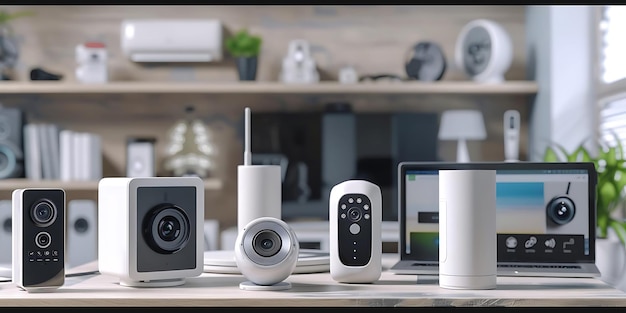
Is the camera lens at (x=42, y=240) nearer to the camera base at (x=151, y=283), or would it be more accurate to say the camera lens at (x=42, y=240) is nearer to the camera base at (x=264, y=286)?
the camera base at (x=151, y=283)

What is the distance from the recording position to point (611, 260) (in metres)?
2.88

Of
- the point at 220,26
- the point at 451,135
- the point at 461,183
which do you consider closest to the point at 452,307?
the point at 461,183

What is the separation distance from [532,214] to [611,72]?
2294 mm

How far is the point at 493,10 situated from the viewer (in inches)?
184

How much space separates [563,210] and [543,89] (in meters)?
2.70

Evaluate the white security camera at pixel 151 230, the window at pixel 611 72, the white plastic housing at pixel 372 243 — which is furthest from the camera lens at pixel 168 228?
the window at pixel 611 72

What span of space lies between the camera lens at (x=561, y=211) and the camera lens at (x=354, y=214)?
42cm

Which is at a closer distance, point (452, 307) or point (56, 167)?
point (452, 307)

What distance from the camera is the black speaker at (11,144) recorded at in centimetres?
435

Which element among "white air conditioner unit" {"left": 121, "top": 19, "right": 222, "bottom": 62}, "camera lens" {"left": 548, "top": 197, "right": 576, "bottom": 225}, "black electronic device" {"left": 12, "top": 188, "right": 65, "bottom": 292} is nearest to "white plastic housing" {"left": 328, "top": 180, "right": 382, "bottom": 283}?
"camera lens" {"left": 548, "top": 197, "right": 576, "bottom": 225}

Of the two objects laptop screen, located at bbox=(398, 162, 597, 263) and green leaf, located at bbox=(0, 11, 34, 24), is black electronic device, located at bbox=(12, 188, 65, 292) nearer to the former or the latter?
laptop screen, located at bbox=(398, 162, 597, 263)

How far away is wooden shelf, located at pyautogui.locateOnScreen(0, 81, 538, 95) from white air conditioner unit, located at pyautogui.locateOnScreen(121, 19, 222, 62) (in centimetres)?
21

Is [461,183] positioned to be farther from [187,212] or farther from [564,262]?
[187,212]

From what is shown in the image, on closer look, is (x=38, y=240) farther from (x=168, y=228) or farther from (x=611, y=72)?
(x=611, y=72)
